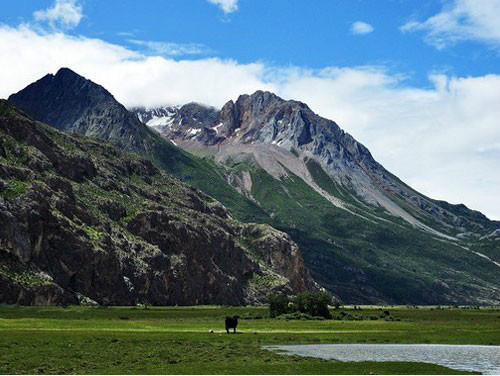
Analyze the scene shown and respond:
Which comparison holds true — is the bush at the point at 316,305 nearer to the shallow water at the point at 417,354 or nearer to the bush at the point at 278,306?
the bush at the point at 278,306

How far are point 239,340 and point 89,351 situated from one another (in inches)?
1008

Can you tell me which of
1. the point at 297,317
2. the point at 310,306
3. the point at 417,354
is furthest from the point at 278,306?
the point at 417,354

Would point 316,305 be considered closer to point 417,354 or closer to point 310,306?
point 310,306

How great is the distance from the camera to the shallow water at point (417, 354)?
6575 cm

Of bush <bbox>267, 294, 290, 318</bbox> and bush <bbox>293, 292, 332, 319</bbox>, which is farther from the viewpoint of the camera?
bush <bbox>267, 294, 290, 318</bbox>

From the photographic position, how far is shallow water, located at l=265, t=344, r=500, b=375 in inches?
2589

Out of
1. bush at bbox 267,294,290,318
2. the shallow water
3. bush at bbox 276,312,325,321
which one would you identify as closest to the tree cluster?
bush at bbox 267,294,290,318

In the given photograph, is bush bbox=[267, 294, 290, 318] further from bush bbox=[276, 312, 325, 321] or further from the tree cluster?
bush bbox=[276, 312, 325, 321]

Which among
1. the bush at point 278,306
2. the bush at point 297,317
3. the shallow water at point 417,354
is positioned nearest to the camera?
the shallow water at point 417,354

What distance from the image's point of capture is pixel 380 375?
54.6 metres

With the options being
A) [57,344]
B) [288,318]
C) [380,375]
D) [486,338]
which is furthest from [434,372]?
[288,318]

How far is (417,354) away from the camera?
75562mm

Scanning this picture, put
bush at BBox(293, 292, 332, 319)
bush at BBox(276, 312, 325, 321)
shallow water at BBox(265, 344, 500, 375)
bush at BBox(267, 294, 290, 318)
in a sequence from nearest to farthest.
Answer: shallow water at BBox(265, 344, 500, 375), bush at BBox(276, 312, 325, 321), bush at BBox(293, 292, 332, 319), bush at BBox(267, 294, 290, 318)

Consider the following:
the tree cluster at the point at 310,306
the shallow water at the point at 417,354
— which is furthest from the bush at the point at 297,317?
the shallow water at the point at 417,354
